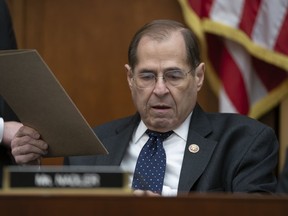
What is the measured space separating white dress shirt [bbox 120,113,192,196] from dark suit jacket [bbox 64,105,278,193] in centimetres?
3

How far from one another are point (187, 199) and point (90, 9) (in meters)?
2.38

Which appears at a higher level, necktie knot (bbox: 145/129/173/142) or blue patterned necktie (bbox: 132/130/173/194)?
necktie knot (bbox: 145/129/173/142)

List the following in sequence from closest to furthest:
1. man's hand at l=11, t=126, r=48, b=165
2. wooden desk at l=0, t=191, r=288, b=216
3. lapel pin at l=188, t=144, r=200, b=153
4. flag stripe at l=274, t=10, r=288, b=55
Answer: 1. wooden desk at l=0, t=191, r=288, b=216
2. man's hand at l=11, t=126, r=48, b=165
3. lapel pin at l=188, t=144, r=200, b=153
4. flag stripe at l=274, t=10, r=288, b=55

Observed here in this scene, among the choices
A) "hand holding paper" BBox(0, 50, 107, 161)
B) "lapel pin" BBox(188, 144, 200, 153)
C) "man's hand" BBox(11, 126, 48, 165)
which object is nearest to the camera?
"hand holding paper" BBox(0, 50, 107, 161)

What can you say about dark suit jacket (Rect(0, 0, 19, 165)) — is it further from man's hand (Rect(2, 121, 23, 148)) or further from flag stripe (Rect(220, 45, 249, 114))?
flag stripe (Rect(220, 45, 249, 114))

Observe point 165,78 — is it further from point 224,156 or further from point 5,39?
point 5,39

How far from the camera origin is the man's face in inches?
112

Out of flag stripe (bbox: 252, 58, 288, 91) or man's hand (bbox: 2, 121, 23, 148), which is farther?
flag stripe (bbox: 252, 58, 288, 91)

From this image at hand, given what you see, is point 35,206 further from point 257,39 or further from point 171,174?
point 257,39

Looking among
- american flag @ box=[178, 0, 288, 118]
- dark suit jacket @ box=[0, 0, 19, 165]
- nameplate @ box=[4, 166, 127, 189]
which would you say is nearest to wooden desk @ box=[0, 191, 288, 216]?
nameplate @ box=[4, 166, 127, 189]

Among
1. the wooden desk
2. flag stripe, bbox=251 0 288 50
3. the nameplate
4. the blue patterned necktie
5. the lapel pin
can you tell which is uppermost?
flag stripe, bbox=251 0 288 50

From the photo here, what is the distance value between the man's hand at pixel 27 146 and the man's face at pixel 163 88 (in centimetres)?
38

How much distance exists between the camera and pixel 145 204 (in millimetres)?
1713

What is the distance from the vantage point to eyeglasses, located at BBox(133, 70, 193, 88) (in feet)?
9.35
